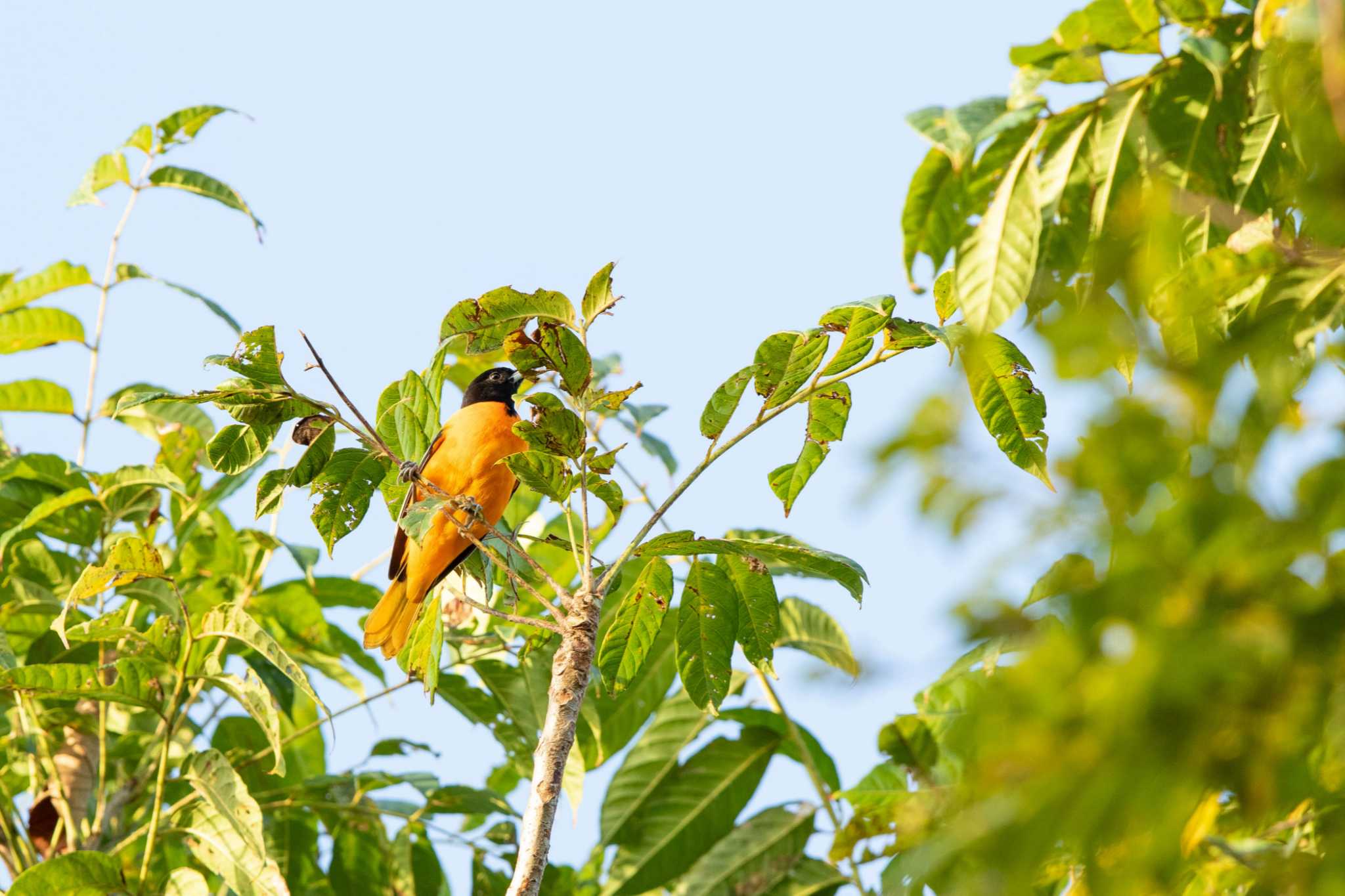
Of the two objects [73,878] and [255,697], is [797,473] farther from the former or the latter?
[73,878]

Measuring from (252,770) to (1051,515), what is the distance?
288 centimetres

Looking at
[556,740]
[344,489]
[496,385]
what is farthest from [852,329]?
[496,385]

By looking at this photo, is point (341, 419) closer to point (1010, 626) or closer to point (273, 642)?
point (273, 642)

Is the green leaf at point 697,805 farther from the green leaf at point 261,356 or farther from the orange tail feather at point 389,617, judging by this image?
the green leaf at point 261,356

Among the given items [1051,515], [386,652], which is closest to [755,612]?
[1051,515]

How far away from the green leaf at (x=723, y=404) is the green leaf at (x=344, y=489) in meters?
0.62

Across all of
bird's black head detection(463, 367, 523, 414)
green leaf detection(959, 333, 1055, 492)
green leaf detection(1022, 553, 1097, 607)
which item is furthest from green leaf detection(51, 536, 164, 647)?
bird's black head detection(463, 367, 523, 414)

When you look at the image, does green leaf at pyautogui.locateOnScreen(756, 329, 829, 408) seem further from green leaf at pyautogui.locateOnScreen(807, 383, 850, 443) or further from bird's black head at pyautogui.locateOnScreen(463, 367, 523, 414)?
bird's black head at pyautogui.locateOnScreen(463, 367, 523, 414)

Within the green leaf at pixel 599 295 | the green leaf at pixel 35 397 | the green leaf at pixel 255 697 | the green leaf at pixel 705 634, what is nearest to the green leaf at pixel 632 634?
Answer: the green leaf at pixel 705 634

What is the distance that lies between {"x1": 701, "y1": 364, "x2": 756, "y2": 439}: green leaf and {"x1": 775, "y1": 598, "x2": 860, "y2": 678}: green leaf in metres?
1.15

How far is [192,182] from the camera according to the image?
10.8 feet

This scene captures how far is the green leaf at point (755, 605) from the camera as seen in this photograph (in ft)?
6.94

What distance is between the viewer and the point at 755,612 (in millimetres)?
2129

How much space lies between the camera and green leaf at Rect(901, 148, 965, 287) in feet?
5.95
